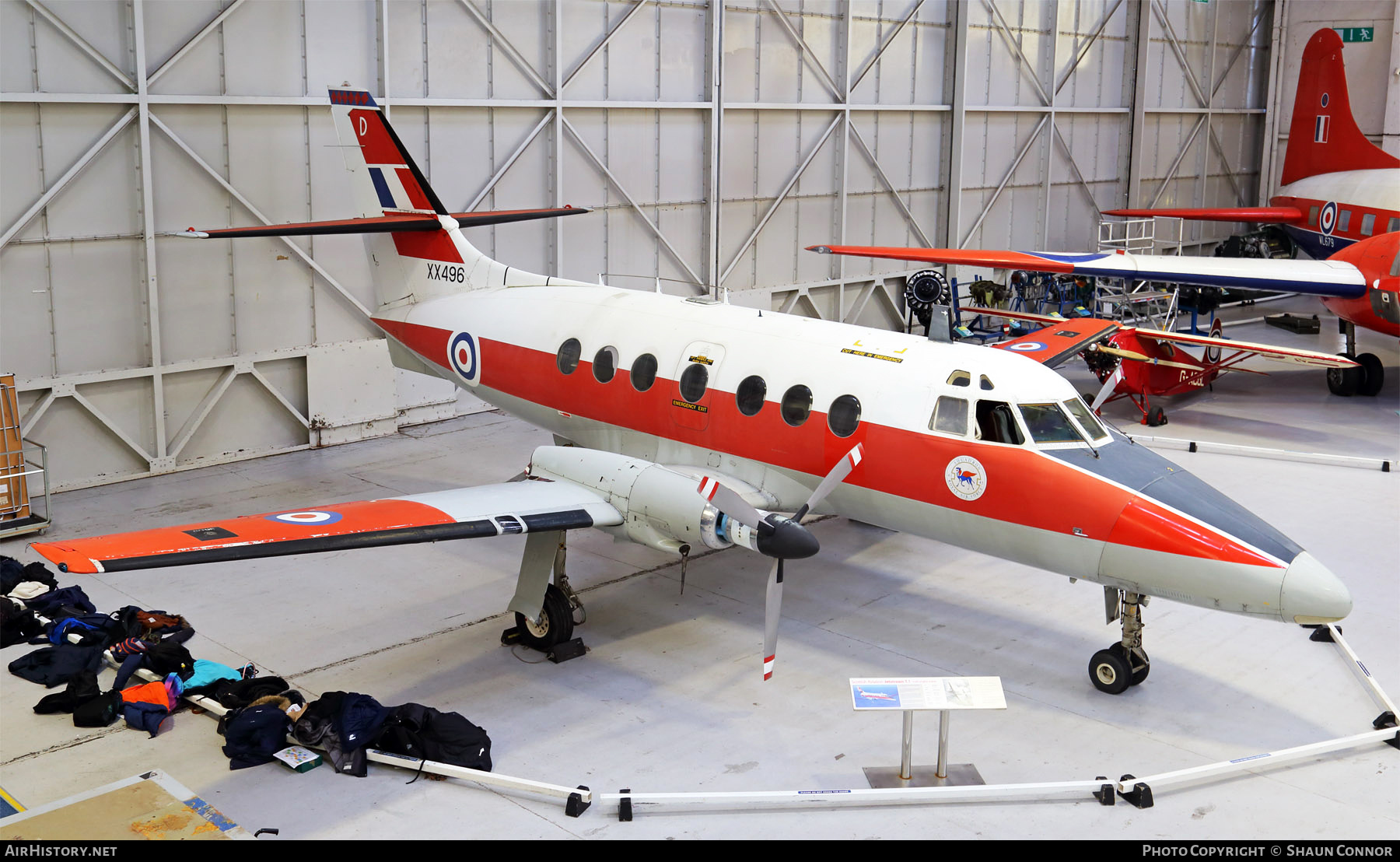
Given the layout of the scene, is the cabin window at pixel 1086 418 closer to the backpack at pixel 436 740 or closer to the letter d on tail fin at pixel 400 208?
the backpack at pixel 436 740

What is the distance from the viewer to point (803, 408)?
12.8m

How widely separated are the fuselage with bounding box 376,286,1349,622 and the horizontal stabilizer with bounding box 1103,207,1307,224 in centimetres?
2122

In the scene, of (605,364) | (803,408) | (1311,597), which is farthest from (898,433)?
(605,364)

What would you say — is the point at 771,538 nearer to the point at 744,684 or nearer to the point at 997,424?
the point at 744,684

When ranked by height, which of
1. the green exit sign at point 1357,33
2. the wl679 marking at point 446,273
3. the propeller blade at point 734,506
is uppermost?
the green exit sign at point 1357,33

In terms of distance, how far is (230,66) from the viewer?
18750mm

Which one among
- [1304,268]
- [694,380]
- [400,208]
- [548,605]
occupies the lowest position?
[548,605]

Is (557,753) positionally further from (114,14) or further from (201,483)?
(114,14)

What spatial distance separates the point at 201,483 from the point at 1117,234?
1206 inches

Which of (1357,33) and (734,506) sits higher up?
(1357,33)

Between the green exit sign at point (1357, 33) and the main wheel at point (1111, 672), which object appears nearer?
the main wheel at point (1111, 672)

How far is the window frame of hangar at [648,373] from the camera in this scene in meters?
14.1

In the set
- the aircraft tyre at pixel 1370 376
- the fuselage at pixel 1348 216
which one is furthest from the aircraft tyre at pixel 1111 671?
the aircraft tyre at pixel 1370 376

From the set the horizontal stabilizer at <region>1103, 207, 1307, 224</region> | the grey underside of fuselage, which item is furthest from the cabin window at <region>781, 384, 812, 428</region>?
the horizontal stabilizer at <region>1103, 207, 1307, 224</region>
